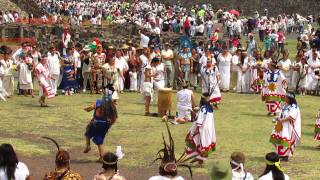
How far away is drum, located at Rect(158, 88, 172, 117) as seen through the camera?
66.5 ft

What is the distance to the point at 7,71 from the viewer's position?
23.4 metres

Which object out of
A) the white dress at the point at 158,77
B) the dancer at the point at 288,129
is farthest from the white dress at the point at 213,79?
the dancer at the point at 288,129

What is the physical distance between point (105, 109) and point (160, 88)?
691 cm

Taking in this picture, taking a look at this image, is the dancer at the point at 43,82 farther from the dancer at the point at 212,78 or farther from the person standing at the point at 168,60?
the person standing at the point at 168,60

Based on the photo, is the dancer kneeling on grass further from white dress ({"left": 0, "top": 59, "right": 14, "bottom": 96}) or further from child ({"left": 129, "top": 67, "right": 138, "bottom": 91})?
child ({"left": 129, "top": 67, "right": 138, "bottom": 91})

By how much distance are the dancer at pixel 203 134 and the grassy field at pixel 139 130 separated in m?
0.38

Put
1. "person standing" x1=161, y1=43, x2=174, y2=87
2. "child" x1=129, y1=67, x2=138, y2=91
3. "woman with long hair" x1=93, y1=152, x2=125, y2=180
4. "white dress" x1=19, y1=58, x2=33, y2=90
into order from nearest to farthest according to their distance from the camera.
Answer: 1. "woman with long hair" x1=93, y1=152, x2=125, y2=180
2. "white dress" x1=19, y1=58, x2=33, y2=90
3. "person standing" x1=161, y1=43, x2=174, y2=87
4. "child" x1=129, y1=67, x2=138, y2=91

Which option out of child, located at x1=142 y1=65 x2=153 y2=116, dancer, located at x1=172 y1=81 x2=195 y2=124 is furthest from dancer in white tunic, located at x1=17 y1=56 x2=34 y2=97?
dancer, located at x1=172 y1=81 x2=195 y2=124

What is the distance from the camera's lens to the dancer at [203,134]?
14172 mm

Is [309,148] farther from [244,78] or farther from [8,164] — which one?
[244,78]

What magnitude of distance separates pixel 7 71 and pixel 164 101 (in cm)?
616

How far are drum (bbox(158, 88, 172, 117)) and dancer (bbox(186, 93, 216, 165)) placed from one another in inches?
232

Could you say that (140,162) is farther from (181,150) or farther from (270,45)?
(270,45)

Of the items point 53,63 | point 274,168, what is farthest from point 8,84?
point 274,168
